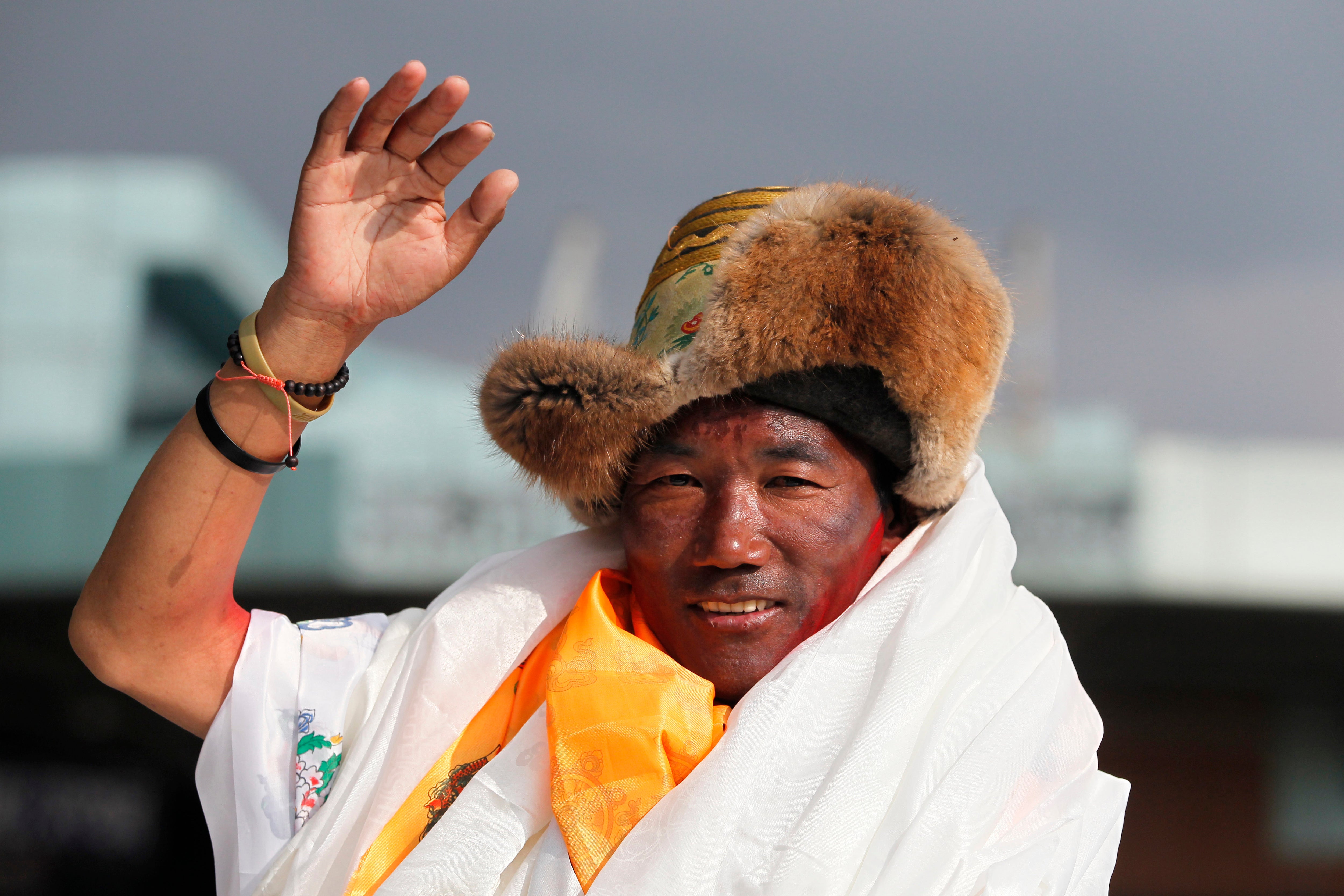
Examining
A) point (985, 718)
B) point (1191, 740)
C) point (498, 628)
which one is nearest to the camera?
point (985, 718)

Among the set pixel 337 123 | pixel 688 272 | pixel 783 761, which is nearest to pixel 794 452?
pixel 688 272

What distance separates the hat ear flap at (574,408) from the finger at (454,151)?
35 cm

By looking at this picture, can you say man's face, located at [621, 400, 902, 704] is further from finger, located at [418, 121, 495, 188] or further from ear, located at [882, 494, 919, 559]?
finger, located at [418, 121, 495, 188]

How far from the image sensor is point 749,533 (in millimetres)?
1636

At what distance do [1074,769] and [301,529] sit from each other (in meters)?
5.20

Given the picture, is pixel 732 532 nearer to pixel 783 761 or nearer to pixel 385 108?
pixel 783 761

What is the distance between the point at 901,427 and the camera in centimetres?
167

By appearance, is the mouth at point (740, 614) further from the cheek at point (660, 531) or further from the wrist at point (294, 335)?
the wrist at point (294, 335)

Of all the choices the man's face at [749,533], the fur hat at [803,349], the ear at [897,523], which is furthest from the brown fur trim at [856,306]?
the ear at [897,523]

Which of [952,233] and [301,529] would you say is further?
[301,529]

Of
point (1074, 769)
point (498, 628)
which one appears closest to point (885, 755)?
point (1074, 769)

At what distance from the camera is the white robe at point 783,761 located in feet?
4.62

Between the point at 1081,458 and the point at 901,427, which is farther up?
the point at 1081,458

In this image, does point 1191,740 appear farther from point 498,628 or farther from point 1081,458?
point 498,628
